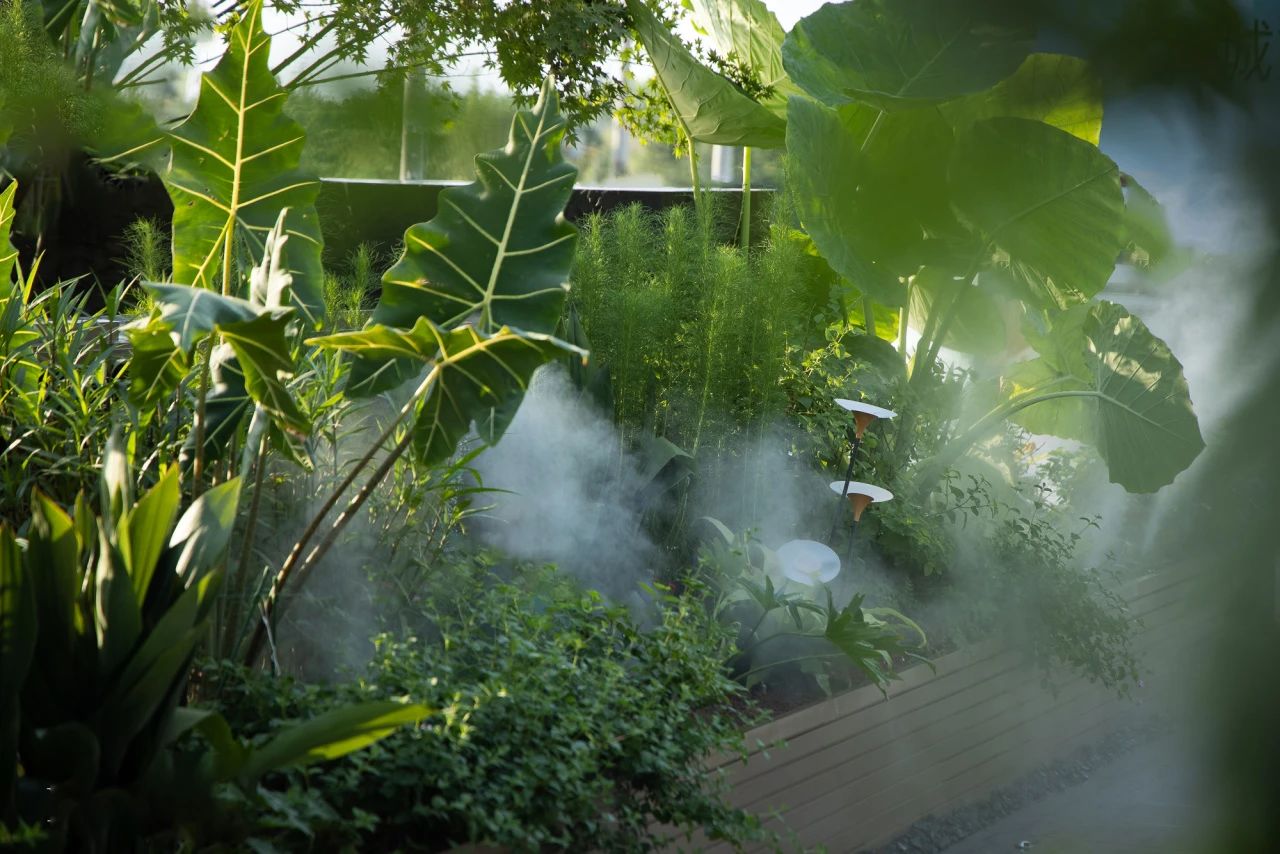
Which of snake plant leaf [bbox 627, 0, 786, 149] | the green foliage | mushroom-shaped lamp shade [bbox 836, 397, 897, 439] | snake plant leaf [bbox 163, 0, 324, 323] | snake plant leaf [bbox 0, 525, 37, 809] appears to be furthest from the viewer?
snake plant leaf [bbox 627, 0, 786, 149]

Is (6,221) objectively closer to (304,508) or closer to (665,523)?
(304,508)

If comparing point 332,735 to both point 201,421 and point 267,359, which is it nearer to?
point 267,359

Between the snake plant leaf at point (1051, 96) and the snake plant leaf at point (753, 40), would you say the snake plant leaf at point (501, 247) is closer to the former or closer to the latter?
the snake plant leaf at point (1051, 96)

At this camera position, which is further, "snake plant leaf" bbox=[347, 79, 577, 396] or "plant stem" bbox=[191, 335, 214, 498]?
"snake plant leaf" bbox=[347, 79, 577, 396]

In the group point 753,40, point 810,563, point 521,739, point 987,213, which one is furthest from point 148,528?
point 753,40

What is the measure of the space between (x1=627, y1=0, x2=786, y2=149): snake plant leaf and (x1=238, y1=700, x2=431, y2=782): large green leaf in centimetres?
341

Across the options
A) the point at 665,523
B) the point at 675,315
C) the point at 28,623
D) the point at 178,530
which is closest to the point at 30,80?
the point at 675,315

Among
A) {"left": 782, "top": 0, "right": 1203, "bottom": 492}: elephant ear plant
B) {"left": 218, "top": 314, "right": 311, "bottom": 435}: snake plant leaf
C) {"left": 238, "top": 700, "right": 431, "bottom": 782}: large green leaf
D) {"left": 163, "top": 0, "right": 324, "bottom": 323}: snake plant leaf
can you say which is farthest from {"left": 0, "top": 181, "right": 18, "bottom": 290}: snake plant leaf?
{"left": 782, "top": 0, "right": 1203, "bottom": 492}: elephant ear plant

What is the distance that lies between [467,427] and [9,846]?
109 centimetres

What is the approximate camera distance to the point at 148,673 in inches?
69.0

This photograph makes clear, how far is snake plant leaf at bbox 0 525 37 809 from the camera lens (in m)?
1.64

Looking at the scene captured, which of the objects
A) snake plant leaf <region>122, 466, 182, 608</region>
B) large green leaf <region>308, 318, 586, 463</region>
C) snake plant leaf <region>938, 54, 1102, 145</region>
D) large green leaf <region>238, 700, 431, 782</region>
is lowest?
large green leaf <region>238, 700, 431, 782</region>

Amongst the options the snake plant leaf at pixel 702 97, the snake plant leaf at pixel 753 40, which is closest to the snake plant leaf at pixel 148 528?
the snake plant leaf at pixel 702 97

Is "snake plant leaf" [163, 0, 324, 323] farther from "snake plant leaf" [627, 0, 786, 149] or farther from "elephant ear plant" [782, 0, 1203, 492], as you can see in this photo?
"snake plant leaf" [627, 0, 786, 149]
